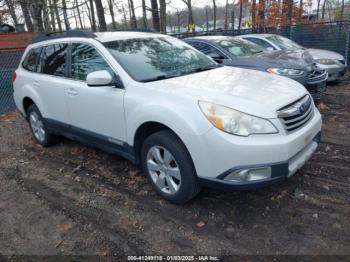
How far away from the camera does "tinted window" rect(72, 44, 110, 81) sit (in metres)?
4.05

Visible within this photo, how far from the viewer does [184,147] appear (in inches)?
127

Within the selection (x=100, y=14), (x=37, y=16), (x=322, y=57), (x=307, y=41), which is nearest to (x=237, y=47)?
(x=322, y=57)

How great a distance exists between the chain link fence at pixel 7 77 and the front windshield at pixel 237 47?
211 inches

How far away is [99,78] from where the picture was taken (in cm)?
360

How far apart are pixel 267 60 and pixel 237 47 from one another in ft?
3.47

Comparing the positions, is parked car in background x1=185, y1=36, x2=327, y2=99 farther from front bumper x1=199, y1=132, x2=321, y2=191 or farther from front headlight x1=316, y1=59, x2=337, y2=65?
front bumper x1=199, y1=132, x2=321, y2=191

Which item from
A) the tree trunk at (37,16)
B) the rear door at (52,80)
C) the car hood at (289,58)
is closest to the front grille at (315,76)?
the car hood at (289,58)

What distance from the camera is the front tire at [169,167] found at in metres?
3.23

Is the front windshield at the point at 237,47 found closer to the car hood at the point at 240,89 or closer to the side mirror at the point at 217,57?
the side mirror at the point at 217,57

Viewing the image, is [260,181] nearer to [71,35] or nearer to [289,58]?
[71,35]

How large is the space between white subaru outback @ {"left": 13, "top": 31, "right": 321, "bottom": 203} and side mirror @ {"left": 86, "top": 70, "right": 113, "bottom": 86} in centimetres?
1

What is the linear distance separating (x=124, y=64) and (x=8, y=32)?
13427 mm

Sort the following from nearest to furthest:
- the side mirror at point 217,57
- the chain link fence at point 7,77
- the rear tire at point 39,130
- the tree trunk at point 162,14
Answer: the rear tire at point 39,130, the side mirror at point 217,57, the chain link fence at point 7,77, the tree trunk at point 162,14

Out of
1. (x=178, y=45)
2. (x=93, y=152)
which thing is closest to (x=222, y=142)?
(x=178, y=45)
